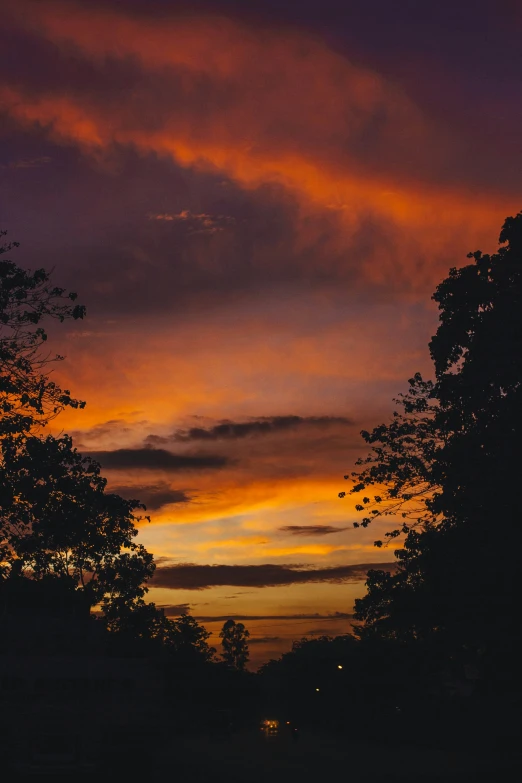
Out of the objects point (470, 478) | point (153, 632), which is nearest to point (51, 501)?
point (470, 478)

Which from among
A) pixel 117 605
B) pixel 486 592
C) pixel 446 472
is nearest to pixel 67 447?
pixel 446 472

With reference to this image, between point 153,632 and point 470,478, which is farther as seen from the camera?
point 153,632

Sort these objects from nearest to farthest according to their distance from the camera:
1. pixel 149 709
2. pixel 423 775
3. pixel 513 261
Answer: pixel 149 709 < pixel 513 261 < pixel 423 775

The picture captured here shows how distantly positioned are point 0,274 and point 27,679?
8912 mm

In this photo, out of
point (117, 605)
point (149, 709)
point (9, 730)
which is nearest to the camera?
point (9, 730)

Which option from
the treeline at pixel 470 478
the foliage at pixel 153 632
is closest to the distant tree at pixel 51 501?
the treeline at pixel 470 478

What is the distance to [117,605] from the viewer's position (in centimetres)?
7106

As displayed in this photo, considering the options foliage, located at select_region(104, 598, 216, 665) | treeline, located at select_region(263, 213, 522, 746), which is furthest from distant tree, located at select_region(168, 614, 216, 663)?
treeline, located at select_region(263, 213, 522, 746)

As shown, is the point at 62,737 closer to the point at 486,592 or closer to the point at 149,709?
the point at 149,709

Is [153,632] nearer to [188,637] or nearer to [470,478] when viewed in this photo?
[188,637]

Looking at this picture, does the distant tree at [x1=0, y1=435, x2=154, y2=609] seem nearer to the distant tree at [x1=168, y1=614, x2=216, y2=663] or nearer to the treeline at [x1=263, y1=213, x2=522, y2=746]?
the treeline at [x1=263, y1=213, x2=522, y2=746]

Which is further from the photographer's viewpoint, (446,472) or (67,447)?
(446,472)

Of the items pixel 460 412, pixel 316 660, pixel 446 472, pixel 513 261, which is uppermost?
pixel 513 261

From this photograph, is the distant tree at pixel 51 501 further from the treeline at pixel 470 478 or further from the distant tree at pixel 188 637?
the distant tree at pixel 188 637
